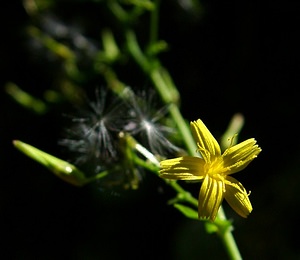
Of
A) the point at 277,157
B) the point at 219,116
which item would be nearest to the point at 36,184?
the point at 219,116

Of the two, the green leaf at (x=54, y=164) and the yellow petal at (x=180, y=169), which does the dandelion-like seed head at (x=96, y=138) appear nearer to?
the green leaf at (x=54, y=164)

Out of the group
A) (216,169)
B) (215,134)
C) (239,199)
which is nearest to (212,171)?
(216,169)

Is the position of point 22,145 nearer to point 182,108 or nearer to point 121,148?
point 121,148

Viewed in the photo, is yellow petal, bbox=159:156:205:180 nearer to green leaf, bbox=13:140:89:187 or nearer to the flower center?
the flower center

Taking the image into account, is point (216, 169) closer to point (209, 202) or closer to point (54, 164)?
point (209, 202)

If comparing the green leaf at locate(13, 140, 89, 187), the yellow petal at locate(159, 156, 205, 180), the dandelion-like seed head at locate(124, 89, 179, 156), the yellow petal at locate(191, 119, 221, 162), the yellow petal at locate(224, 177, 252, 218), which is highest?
the dandelion-like seed head at locate(124, 89, 179, 156)

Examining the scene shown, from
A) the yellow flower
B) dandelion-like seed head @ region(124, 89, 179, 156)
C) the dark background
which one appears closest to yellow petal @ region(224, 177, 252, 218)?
the yellow flower

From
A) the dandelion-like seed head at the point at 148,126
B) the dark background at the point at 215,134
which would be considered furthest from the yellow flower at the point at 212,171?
the dark background at the point at 215,134

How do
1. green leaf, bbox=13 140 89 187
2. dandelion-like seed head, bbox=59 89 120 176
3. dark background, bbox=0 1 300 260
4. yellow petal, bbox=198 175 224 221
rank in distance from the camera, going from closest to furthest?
1. yellow petal, bbox=198 175 224 221
2. green leaf, bbox=13 140 89 187
3. dandelion-like seed head, bbox=59 89 120 176
4. dark background, bbox=0 1 300 260

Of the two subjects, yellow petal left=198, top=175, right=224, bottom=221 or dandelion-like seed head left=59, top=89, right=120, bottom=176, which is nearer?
yellow petal left=198, top=175, right=224, bottom=221
